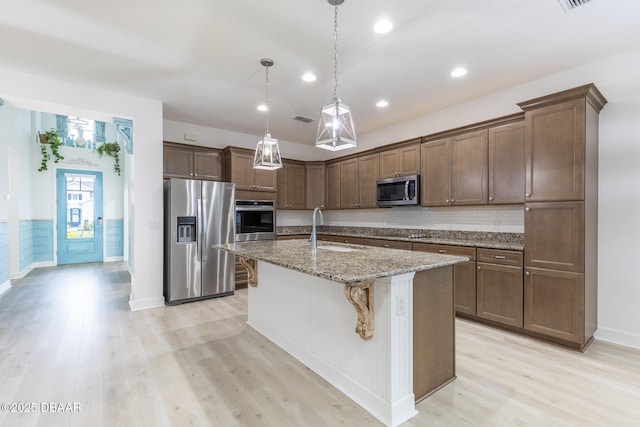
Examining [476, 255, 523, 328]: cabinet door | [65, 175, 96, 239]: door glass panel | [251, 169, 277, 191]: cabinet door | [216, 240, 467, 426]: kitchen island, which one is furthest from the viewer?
[65, 175, 96, 239]: door glass panel

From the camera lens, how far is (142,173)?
13.2 feet

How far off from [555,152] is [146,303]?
5046 millimetres

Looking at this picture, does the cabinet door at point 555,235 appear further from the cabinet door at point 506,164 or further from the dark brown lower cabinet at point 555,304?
the cabinet door at point 506,164

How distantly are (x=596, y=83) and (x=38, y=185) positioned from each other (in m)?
9.88

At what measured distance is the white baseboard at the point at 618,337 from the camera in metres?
2.82

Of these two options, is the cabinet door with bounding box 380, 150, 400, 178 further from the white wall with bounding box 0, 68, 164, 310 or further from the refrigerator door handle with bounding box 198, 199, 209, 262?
→ the white wall with bounding box 0, 68, 164, 310

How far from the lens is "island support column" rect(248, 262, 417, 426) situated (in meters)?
1.79

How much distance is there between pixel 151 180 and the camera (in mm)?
4105

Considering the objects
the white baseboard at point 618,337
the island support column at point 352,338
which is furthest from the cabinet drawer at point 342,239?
the white baseboard at point 618,337

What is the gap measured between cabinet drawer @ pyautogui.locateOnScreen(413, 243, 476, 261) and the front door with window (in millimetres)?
7850

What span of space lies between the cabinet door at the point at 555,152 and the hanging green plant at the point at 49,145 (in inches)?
345

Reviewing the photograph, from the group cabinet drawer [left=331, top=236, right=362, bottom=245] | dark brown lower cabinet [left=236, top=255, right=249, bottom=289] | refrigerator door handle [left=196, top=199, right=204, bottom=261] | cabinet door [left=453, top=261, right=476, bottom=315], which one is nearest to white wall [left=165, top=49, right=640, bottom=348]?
cabinet door [left=453, top=261, right=476, bottom=315]

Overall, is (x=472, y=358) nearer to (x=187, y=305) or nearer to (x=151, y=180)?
(x=187, y=305)

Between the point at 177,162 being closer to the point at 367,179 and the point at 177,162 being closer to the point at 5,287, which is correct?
the point at 367,179
